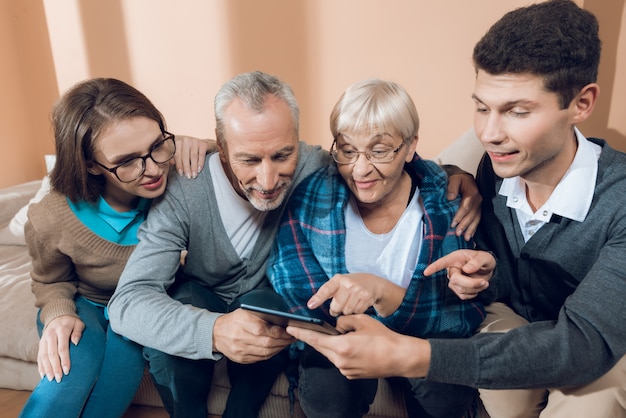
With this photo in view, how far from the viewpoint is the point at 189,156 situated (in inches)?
A: 57.4

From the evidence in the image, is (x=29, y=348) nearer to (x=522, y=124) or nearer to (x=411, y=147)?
(x=411, y=147)

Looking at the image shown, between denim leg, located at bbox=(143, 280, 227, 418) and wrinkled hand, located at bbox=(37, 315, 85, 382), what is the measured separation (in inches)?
7.9

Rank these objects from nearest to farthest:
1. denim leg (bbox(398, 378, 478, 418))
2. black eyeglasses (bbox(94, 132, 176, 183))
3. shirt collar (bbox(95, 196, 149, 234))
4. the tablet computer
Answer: the tablet computer
denim leg (bbox(398, 378, 478, 418))
black eyeglasses (bbox(94, 132, 176, 183))
shirt collar (bbox(95, 196, 149, 234))

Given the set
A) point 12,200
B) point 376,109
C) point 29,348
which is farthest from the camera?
point 12,200

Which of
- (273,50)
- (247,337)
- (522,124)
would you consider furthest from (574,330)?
(273,50)

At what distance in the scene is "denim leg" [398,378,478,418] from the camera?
122 cm

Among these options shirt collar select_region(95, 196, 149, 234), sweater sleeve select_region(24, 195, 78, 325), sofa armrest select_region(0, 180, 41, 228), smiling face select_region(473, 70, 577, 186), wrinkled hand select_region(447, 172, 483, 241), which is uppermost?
smiling face select_region(473, 70, 577, 186)

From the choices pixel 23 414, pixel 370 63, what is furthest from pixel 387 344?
pixel 370 63

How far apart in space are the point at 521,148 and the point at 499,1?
4.35 feet

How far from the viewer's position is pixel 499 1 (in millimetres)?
2158

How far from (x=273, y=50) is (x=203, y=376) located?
68.5 inches

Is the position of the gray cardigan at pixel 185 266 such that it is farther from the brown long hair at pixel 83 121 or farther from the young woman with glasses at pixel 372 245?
the brown long hair at pixel 83 121

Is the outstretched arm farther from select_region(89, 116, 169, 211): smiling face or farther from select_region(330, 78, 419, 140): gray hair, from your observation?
select_region(89, 116, 169, 211): smiling face

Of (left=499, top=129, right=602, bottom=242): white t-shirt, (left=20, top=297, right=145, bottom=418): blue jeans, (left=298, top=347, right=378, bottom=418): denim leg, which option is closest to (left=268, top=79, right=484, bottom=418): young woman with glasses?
(left=298, top=347, right=378, bottom=418): denim leg
